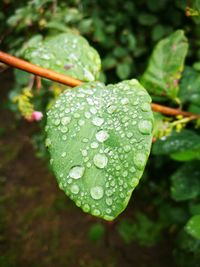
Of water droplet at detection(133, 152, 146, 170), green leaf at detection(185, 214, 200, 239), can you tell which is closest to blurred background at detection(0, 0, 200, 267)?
green leaf at detection(185, 214, 200, 239)

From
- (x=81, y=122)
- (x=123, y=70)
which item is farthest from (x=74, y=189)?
(x=123, y=70)

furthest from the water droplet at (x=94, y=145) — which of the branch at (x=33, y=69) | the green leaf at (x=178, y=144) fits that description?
the green leaf at (x=178, y=144)

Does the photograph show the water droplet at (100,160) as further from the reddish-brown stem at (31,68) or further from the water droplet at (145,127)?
the reddish-brown stem at (31,68)

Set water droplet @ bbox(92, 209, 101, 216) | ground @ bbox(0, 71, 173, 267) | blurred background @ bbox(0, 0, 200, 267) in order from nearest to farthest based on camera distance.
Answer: water droplet @ bbox(92, 209, 101, 216) → blurred background @ bbox(0, 0, 200, 267) → ground @ bbox(0, 71, 173, 267)

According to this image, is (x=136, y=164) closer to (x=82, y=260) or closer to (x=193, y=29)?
(x=193, y=29)

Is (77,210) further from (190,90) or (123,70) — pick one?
(190,90)

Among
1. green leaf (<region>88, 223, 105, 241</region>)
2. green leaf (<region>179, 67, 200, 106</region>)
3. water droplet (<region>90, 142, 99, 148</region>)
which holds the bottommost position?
green leaf (<region>88, 223, 105, 241</region>)

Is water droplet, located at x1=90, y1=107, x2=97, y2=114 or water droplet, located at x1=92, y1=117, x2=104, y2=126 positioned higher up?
water droplet, located at x1=90, y1=107, x2=97, y2=114

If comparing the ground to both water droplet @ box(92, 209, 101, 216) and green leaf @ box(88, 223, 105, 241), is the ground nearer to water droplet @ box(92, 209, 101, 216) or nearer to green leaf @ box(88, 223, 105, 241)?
green leaf @ box(88, 223, 105, 241)
